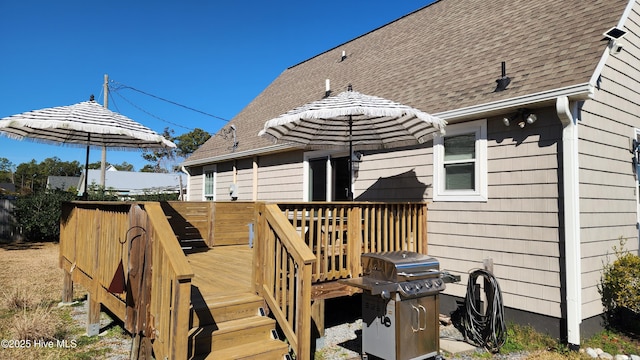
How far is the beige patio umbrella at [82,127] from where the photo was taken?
503 cm

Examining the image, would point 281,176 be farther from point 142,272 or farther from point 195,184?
point 142,272

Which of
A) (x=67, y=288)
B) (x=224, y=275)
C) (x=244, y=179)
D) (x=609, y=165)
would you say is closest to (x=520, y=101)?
(x=609, y=165)

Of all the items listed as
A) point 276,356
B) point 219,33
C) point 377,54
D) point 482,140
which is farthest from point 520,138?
point 219,33

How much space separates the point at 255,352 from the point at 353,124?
11.7ft

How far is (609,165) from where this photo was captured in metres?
5.05

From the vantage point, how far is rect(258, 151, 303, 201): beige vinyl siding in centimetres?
887

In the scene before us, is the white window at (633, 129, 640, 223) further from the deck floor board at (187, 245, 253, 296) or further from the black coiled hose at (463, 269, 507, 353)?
the deck floor board at (187, 245, 253, 296)

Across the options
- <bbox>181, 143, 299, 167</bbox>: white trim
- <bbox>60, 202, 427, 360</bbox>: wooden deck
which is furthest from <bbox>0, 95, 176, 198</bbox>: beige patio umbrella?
<bbox>181, 143, 299, 167</bbox>: white trim

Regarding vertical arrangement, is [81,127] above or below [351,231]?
above

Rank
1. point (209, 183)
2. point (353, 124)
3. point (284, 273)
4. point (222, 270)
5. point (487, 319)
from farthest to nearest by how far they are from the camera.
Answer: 1. point (209, 183)
2. point (353, 124)
3. point (222, 270)
4. point (487, 319)
5. point (284, 273)

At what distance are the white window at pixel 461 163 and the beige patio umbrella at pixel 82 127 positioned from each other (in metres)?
4.29

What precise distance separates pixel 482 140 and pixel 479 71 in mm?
1244

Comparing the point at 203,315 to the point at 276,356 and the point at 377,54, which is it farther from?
the point at 377,54

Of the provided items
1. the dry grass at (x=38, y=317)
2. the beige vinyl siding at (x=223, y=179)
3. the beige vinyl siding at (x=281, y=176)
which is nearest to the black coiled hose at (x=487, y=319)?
the dry grass at (x=38, y=317)
